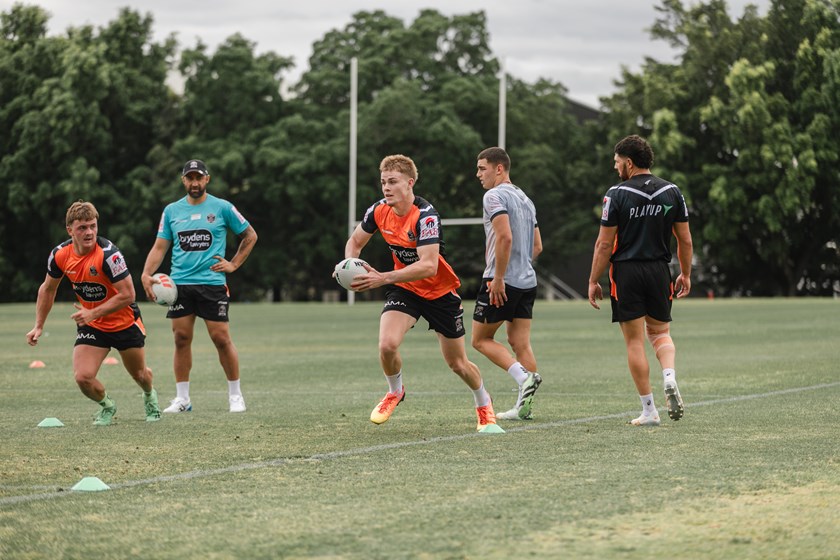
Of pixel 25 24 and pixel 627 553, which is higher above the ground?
pixel 25 24

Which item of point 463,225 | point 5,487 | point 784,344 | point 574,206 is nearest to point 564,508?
point 5,487

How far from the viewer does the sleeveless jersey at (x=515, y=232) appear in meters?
10.4

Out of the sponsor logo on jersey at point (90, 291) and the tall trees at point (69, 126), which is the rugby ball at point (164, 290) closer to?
the sponsor logo on jersey at point (90, 291)

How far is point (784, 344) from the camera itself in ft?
68.0

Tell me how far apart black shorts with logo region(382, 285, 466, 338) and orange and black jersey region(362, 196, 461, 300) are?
4 centimetres

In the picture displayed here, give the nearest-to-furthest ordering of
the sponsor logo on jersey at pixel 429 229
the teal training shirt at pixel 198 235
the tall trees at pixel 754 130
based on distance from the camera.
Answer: the sponsor logo on jersey at pixel 429 229
the teal training shirt at pixel 198 235
the tall trees at pixel 754 130

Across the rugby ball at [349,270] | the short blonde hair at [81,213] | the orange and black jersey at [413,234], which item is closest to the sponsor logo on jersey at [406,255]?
the orange and black jersey at [413,234]

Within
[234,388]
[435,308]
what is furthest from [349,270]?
[234,388]

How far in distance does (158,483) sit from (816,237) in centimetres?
5249

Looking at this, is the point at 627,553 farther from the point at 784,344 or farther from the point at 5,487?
the point at 784,344

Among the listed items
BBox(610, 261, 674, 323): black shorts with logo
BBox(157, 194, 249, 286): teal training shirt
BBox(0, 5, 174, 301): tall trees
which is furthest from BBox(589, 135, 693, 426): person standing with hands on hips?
BBox(0, 5, 174, 301): tall trees

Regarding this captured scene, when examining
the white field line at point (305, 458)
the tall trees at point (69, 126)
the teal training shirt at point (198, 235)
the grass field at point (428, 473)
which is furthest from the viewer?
the tall trees at point (69, 126)

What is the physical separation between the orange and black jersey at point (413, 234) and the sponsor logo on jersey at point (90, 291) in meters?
2.12

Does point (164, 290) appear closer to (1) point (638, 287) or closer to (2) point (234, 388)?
(2) point (234, 388)
